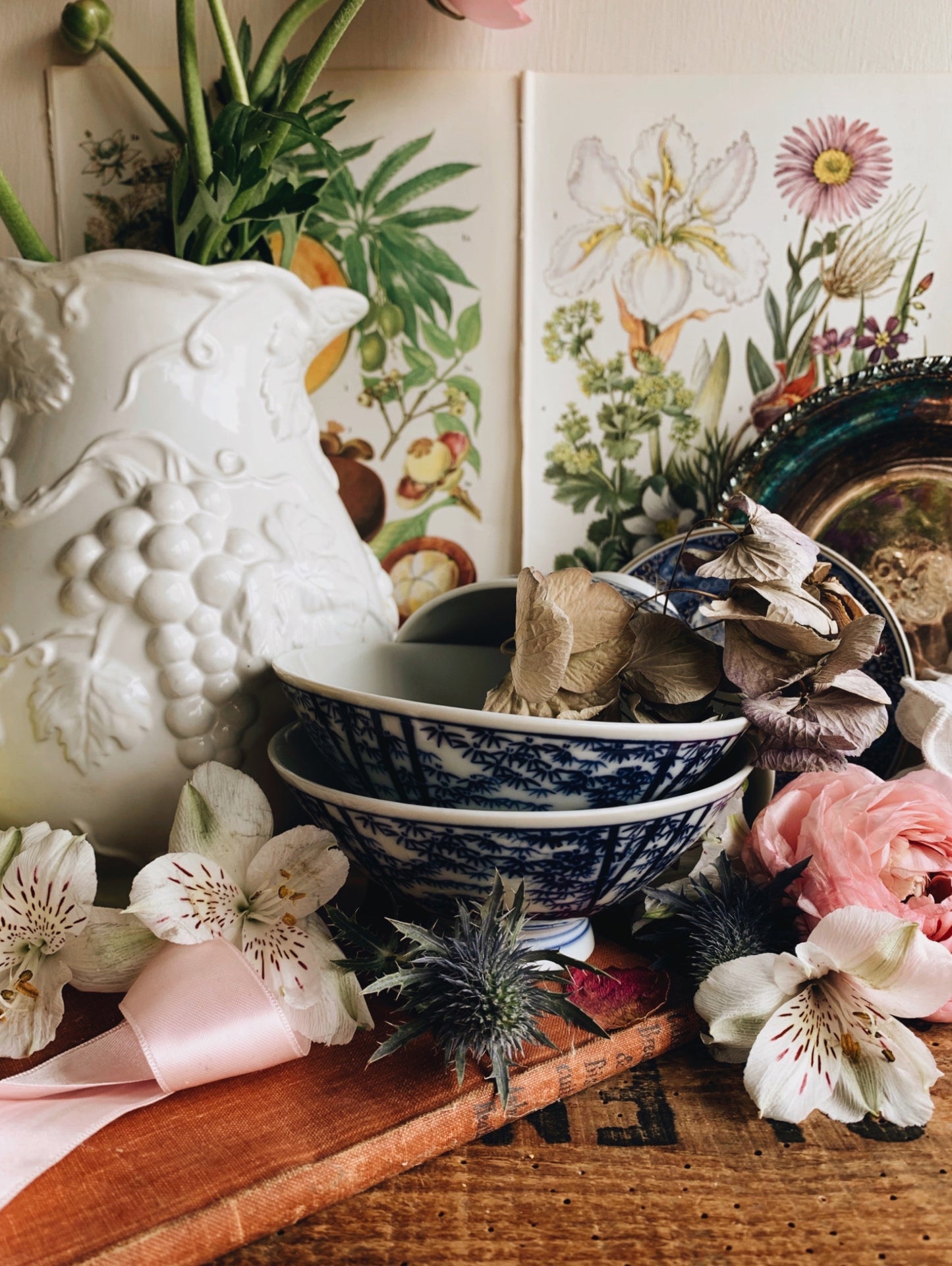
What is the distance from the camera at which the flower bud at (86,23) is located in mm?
697

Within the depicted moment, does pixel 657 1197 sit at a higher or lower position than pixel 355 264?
lower

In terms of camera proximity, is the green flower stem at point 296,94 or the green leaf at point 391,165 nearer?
the green flower stem at point 296,94

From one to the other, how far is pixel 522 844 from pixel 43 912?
0.25 metres

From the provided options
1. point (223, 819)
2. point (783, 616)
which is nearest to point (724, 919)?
point (783, 616)

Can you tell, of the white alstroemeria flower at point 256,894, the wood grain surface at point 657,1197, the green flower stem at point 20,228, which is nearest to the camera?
the wood grain surface at point 657,1197

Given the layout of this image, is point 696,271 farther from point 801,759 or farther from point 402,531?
point 801,759

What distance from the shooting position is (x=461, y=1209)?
0.38 meters

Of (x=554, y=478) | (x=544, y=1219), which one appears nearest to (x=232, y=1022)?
(x=544, y=1219)

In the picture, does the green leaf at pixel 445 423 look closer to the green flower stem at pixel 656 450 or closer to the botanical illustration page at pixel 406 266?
the botanical illustration page at pixel 406 266

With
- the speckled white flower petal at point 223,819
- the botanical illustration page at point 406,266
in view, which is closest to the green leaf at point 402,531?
the botanical illustration page at point 406,266

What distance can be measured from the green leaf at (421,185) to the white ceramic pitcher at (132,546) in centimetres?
21

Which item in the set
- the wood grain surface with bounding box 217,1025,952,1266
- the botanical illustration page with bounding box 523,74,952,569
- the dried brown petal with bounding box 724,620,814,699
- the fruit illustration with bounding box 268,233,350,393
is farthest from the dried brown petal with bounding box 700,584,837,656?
the fruit illustration with bounding box 268,233,350,393

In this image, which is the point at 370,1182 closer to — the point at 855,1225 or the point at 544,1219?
the point at 544,1219

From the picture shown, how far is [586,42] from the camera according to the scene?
2.43ft
